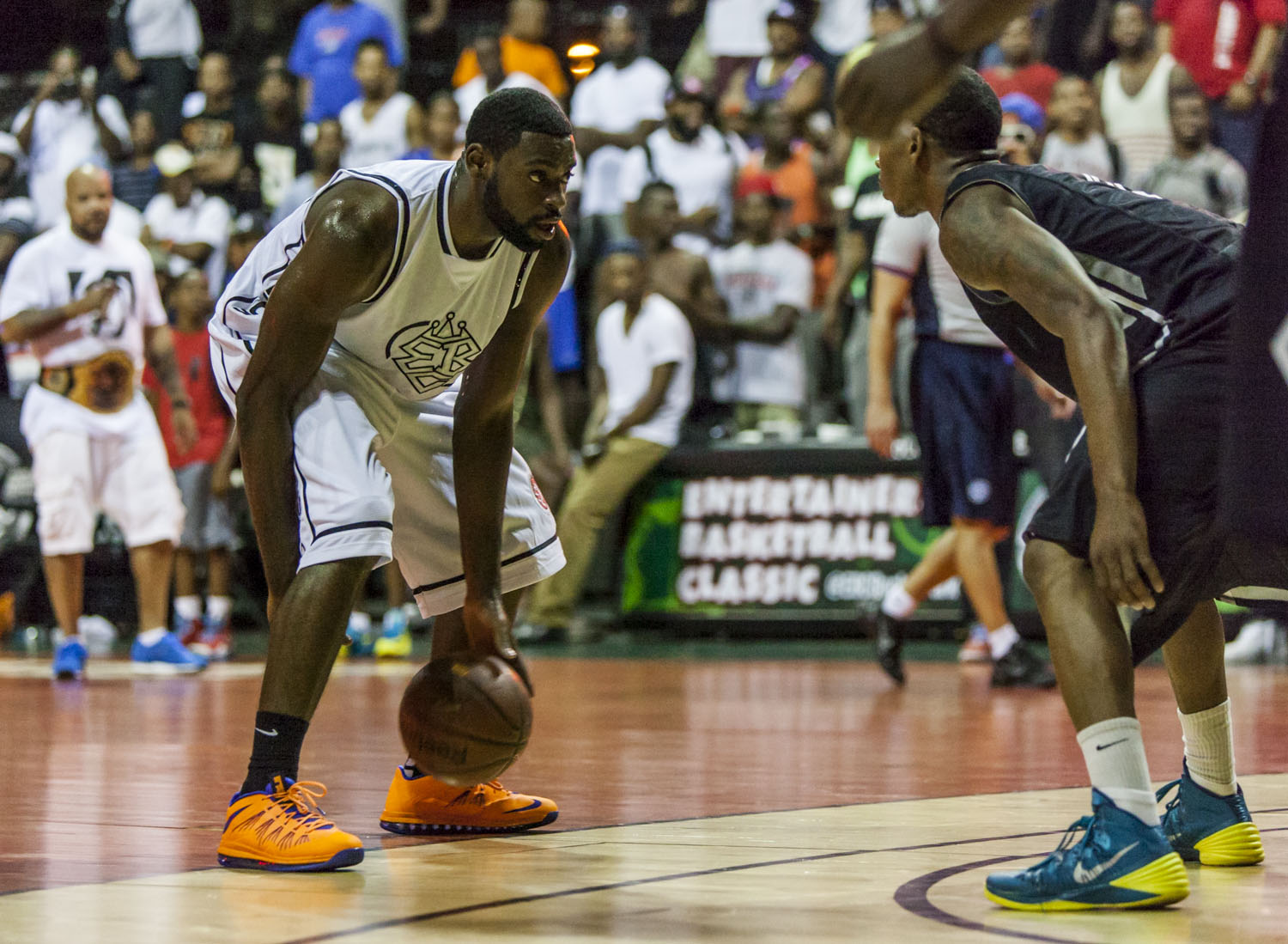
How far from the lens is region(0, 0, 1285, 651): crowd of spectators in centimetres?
1102

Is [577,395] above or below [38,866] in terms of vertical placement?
above

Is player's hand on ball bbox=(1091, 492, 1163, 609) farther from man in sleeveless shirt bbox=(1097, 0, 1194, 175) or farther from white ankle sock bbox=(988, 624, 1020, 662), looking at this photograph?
man in sleeveless shirt bbox=(1097, 0, 1194, 175)

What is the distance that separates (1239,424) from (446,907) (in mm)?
1547

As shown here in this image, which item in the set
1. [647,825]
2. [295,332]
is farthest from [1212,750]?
[295,332]

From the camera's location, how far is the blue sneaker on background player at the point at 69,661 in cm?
877

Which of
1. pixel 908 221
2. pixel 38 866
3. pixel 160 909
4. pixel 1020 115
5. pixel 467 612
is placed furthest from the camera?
pixel 1020 115

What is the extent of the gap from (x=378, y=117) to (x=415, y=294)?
9.58 metres

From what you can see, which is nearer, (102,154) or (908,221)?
(908,221)

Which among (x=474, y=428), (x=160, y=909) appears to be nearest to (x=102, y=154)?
(x=474, y=428)

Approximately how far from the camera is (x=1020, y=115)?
8.96 meters

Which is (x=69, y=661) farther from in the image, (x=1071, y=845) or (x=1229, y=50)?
(x=1229, y=50)

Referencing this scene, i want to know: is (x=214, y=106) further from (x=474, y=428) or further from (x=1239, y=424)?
(x=1239, y=424)

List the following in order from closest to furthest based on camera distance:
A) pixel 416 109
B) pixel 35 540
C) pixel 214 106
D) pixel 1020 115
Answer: pixel 1020 115, pixel 35 540, pixel 416 109, pixel 214 106

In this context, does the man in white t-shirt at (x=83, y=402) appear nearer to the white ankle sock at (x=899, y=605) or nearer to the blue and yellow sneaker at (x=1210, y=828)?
the white ankle sock at (x=899, y=605)
